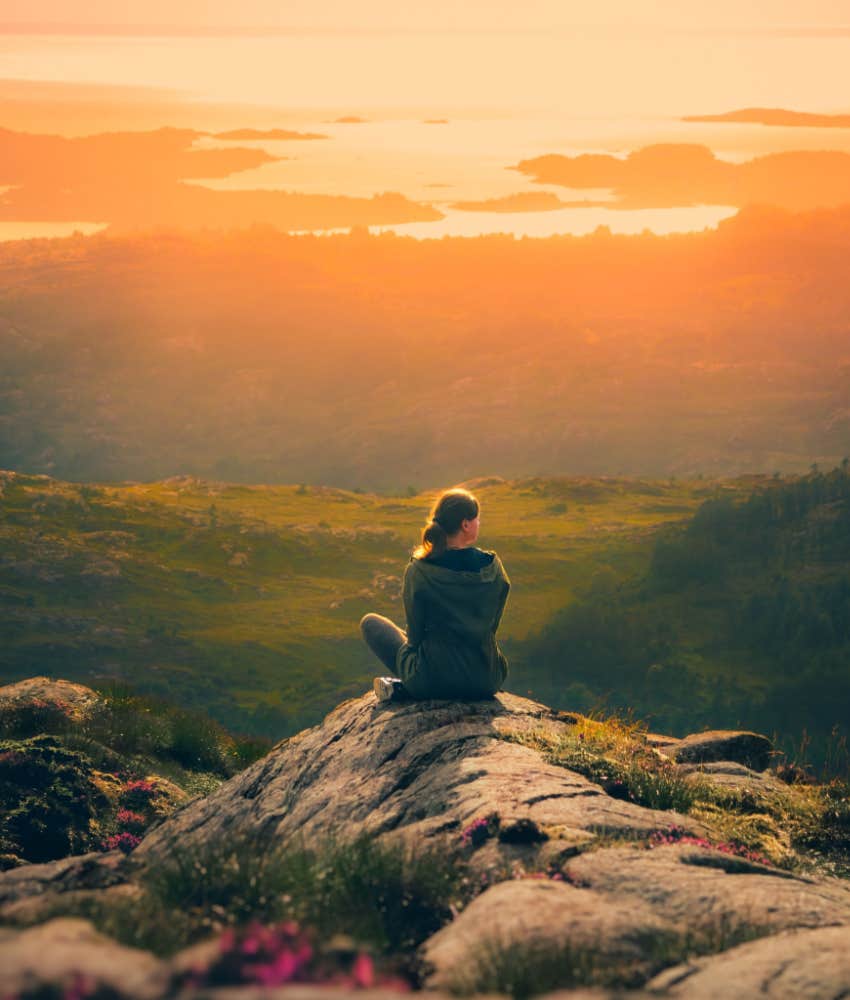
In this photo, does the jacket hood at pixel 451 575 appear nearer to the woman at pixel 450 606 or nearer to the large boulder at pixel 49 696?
the woman at pixel 450 606

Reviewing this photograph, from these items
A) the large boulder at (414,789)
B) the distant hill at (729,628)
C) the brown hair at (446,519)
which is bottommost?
the distant hill at (729,628)

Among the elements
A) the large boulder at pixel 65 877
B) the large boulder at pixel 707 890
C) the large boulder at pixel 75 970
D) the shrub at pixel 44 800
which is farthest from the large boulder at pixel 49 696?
the large boulder at pixel 75 970

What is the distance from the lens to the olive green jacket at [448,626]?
1040cm

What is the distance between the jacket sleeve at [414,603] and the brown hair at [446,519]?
185 millimetres

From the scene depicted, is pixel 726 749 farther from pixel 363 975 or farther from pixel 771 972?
pixel 363 975

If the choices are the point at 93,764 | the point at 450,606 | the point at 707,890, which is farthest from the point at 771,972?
the point at 93,764

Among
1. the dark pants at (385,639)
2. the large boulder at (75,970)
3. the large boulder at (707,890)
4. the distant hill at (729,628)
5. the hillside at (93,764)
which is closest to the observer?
the large boulder at (75,970)

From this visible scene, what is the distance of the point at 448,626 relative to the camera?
1054cm

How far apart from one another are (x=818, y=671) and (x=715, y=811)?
5125 centimetres

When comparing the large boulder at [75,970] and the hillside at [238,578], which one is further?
the hillside at [238,578]

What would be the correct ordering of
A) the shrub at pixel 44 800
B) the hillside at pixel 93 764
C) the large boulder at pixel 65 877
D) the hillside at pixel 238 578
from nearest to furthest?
the large boulder at pixel 65 877 → the shrub at pixel 44 800 → the hillside at pixel 93 764 → the hillside at pixel 238 578

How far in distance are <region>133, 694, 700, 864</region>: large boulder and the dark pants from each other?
1.54 ft

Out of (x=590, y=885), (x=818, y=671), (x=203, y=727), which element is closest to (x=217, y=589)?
(x=818, y=671)

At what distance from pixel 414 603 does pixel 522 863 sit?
3.78 meters
